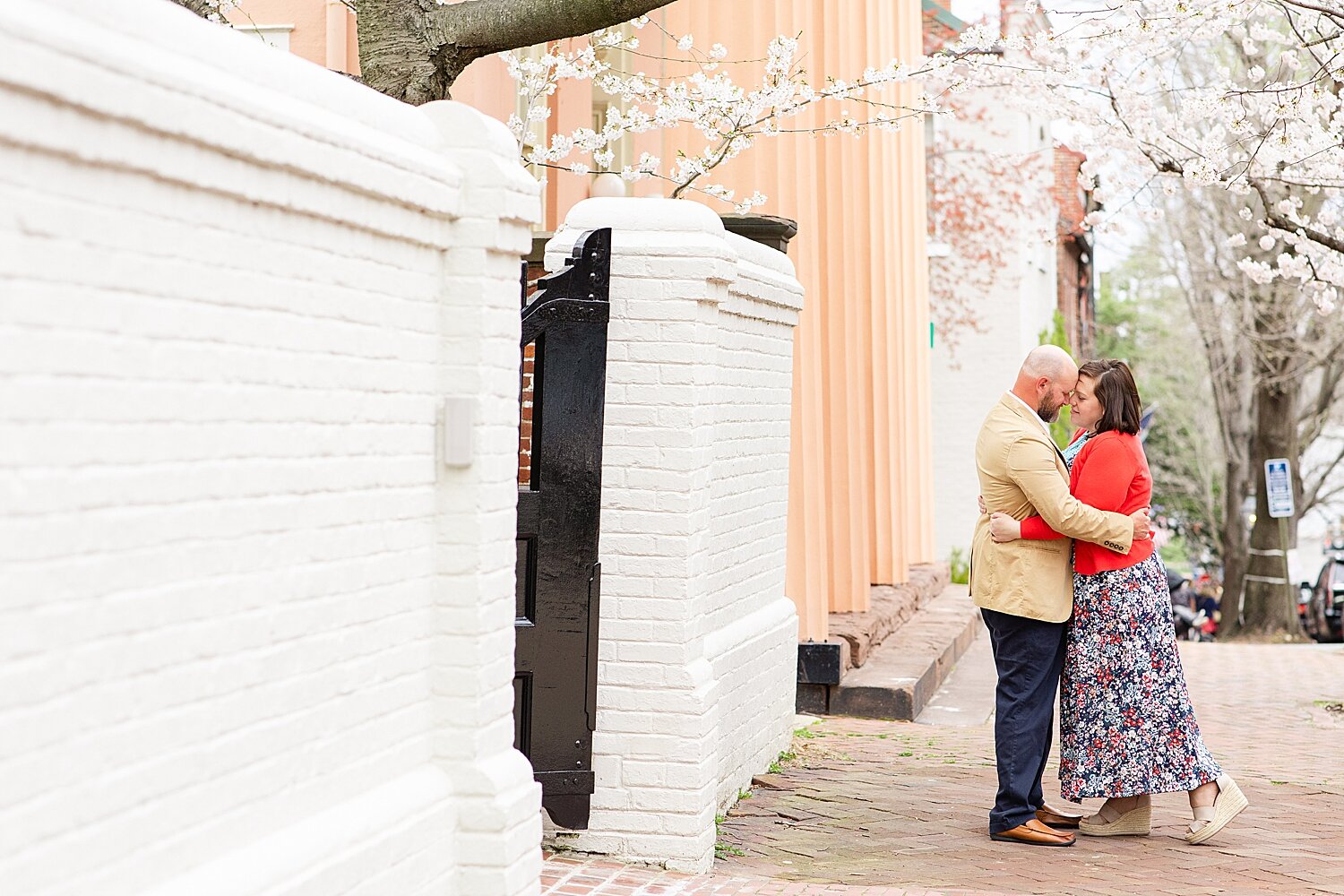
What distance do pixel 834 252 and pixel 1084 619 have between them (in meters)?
5.41

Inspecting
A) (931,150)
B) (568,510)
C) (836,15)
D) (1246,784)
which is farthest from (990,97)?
(568,510)

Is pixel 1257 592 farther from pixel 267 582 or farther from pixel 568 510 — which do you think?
pixel 267 582

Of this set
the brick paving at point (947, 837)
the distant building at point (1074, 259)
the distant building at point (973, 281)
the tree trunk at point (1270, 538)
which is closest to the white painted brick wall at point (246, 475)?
the brick paving at point (947, 837)

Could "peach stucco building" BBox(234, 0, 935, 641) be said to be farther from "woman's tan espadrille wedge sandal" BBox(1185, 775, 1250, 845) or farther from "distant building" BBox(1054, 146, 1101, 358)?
"distant building" BBox(1054, 146, 1101, 358)

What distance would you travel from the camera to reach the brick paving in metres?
5.88

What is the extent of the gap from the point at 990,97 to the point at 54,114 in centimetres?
2408

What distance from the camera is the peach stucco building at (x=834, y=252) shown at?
32.3 feet

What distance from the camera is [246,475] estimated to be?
327cm

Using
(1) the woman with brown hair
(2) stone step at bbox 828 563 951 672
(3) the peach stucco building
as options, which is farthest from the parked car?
(1) the woman with brown hair

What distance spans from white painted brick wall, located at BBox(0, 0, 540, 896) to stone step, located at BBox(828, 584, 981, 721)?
5267 mm

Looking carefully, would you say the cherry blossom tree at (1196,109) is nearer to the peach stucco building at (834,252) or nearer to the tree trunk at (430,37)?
the peach stucco building at (834,252)

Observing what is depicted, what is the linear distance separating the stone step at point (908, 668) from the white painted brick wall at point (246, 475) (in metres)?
5.27

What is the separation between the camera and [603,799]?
5953 millimetres

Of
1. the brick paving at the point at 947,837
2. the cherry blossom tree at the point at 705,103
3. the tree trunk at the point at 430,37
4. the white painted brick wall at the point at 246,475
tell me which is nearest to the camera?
the white painted brick wall at the point at 246,475
